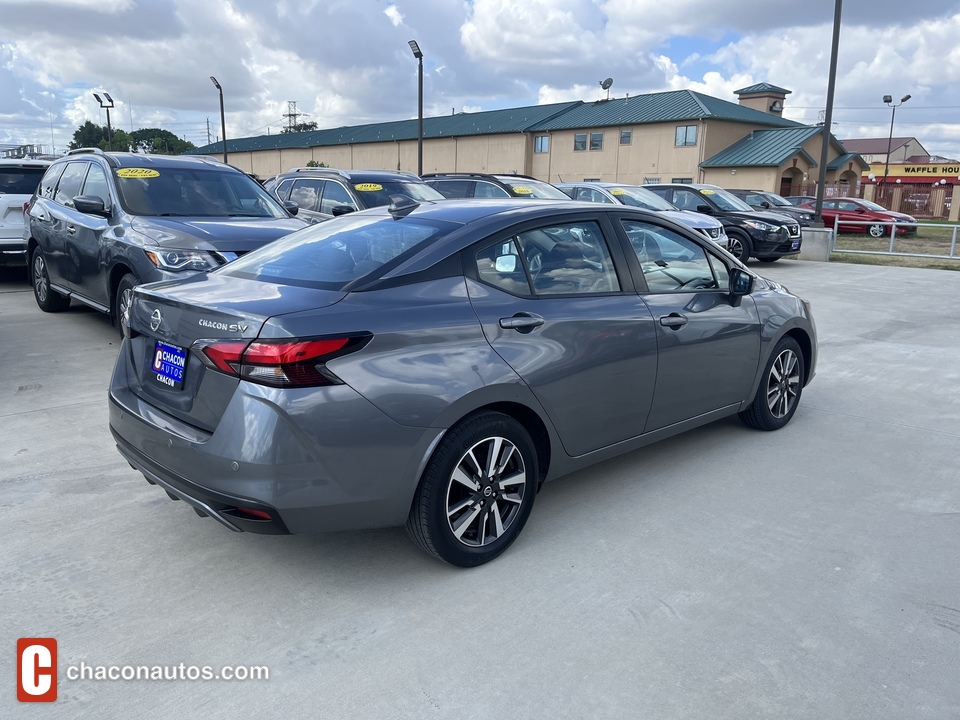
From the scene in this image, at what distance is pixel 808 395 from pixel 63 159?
838cm

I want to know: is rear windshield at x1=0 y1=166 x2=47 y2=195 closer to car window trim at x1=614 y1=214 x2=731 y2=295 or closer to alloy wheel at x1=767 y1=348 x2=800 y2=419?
car window trim at x1=614 y1=214 x2=731 y2=295

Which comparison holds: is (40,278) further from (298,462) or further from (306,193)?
(298,462)

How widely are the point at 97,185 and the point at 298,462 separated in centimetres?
626

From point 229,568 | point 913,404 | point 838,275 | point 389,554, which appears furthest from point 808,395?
point 838,275

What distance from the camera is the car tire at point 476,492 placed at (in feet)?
10.7

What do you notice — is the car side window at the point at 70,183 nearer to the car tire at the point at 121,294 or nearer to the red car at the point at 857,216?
the car tire at the point at 121,294

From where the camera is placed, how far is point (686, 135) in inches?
1715

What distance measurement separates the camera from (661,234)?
4.64 metres

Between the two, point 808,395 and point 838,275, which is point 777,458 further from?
point 838,275

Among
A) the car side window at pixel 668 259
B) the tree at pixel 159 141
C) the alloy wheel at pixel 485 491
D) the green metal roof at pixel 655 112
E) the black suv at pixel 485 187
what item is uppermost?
the tree at pixel 159 141

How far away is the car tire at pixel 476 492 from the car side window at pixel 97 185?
5.65m

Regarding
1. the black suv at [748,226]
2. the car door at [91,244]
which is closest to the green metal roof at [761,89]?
the black suv at [748,226]

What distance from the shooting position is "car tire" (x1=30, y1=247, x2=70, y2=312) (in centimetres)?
916

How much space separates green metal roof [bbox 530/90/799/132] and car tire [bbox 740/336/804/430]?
39.7 metres
